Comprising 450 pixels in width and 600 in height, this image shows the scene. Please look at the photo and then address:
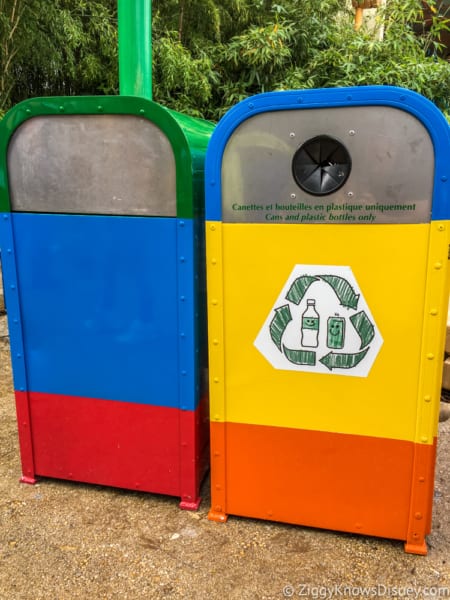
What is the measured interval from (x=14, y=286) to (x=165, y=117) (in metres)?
1.02

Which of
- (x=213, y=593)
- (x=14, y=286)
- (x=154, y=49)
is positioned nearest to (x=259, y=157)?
(x=14, y=286)

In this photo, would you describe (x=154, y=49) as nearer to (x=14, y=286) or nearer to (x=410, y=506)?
(x=14, y=286)

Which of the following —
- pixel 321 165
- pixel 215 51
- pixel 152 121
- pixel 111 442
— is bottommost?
pixel 111 442

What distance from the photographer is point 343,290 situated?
6.38ft

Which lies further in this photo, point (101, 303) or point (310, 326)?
point (101, 303)

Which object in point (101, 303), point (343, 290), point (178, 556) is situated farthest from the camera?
point (101, 303)

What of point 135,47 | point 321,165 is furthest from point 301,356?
point 135,47

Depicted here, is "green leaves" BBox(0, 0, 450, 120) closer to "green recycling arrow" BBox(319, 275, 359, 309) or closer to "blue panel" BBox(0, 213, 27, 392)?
"blue panel" BBox(0, 213, 27, 392)

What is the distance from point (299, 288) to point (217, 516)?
1070mm

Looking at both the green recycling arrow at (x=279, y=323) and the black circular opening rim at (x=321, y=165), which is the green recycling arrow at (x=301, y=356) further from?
the black circular opening rim at (x=321, y=165)


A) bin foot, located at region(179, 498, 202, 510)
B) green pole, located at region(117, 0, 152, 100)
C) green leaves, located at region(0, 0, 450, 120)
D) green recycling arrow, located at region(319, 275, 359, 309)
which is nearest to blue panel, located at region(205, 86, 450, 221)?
green recycling arrow, located at region(319, 275, 359, 309)

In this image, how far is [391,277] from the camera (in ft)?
6.16

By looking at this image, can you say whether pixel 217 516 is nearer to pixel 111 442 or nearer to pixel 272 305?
pixel 111 442

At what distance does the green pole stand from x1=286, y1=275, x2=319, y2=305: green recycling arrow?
50.1 inches
